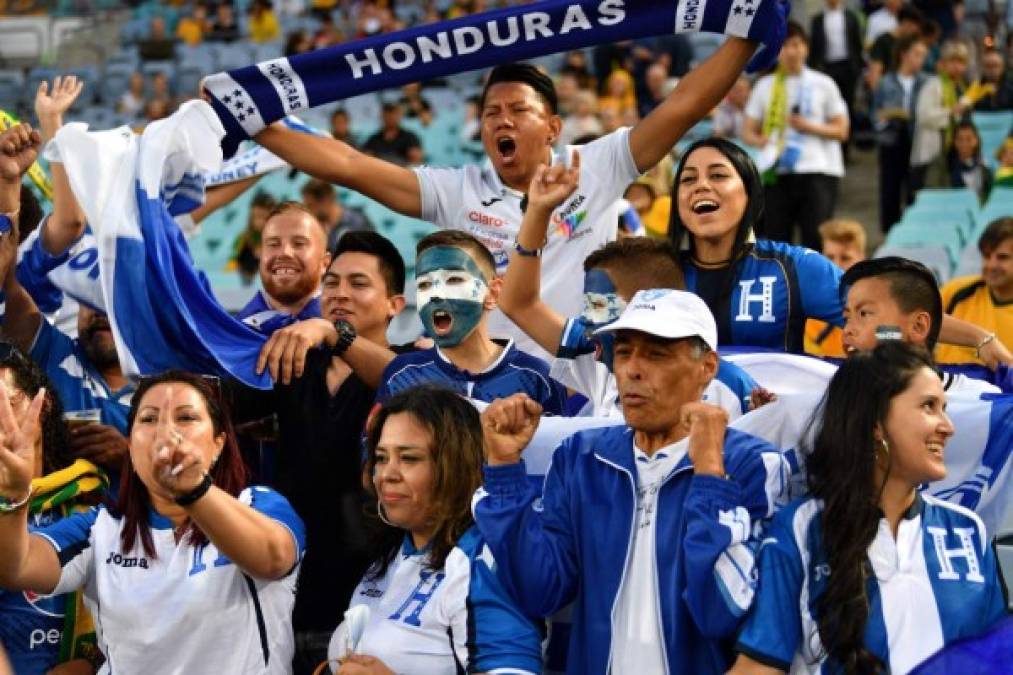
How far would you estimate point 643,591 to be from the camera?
12.9ft

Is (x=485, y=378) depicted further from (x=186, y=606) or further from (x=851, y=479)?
(x=851, y=479)

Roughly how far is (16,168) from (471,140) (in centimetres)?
889

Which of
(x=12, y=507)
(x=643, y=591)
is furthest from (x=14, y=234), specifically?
(x=643, y=591)

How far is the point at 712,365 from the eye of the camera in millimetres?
4156

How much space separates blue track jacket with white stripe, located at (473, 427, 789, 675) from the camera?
3789 mm

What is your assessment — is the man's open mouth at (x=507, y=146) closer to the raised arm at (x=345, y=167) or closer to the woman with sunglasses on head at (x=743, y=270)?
the raised arm at (x=345, y=167)

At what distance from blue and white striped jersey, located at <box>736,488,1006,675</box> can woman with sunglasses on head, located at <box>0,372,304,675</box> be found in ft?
4.03

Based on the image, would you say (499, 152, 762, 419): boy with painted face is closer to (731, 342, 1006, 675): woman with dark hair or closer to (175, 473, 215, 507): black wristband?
(731, 342, 1006, 675): woman with dark hair

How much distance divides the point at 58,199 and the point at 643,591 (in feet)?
8.29

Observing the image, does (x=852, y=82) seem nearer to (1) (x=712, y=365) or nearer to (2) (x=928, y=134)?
(2) (x=928, y=134)

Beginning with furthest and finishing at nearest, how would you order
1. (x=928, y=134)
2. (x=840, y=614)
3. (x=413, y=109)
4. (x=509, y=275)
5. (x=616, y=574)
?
1. (x=413, y=109)
2. (x=928, y=134)
3. (x=509, y=275)
4. (x=616, y=574)
5. (x=840, y=614)

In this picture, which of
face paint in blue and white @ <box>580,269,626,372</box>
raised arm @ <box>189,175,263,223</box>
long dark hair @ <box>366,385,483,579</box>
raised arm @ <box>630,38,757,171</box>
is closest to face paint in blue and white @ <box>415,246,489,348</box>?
face paint in blue and white @ <box>580,269,626,372</box>

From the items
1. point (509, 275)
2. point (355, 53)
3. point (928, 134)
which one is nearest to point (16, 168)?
point (355, 53)

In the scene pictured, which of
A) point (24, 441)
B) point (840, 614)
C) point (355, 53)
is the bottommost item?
point (840, 614)
